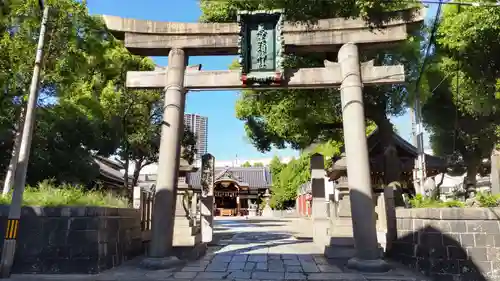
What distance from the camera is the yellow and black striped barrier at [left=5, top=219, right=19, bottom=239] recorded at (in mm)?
6586

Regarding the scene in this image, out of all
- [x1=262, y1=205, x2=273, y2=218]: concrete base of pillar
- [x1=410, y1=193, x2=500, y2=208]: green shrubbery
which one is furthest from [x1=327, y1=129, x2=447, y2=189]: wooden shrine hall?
[x1=262, y1=205, x2=273, y2=218]: concrete base of pillar

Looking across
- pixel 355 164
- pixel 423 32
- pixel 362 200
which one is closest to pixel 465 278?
pixel 362 200

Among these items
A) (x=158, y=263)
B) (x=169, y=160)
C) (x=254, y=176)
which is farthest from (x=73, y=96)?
(x=254, y=176)

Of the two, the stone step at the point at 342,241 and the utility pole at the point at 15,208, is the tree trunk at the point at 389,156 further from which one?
the utility pole at the point at 15,208

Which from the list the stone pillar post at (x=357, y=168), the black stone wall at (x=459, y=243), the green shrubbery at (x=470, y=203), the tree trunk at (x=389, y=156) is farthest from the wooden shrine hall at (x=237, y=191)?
the black stone wall at (x=459, y=243)

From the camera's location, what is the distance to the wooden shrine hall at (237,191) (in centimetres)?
3984

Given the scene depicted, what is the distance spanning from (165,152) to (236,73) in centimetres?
253

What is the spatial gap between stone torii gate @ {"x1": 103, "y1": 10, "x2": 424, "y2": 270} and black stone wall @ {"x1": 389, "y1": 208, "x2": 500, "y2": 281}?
1.96 m

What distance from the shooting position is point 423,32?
1228cm

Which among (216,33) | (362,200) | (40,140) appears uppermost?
(216,33)

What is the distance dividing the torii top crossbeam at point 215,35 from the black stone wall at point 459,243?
4318mm

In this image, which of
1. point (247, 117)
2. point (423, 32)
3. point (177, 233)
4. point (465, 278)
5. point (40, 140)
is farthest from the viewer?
point (247, 117)

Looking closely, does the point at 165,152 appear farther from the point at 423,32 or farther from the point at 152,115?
the point at 152,115

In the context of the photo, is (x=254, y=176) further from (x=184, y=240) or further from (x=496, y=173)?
(x=184, y=240)
